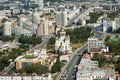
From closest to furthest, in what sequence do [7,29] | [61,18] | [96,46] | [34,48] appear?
[96,46] → [34,48] → [7,29] → [61,18]

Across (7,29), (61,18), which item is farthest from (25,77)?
(61,18)

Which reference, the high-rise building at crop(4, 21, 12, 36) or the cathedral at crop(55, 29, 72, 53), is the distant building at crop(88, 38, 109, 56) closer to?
the cathedral at crop(55, 29, 72, 53)

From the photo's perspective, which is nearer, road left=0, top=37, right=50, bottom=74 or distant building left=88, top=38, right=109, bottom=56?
road left=0, top=37, right=50, bottom=74

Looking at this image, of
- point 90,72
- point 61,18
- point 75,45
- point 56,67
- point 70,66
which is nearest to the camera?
point 90,72

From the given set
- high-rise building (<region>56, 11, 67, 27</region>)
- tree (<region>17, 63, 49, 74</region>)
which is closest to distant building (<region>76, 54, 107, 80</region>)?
tree (<region>17, 63, 49, 74</region>)

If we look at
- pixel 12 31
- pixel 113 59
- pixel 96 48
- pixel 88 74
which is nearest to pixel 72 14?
pixel 12 31

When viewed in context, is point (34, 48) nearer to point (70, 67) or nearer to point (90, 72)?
point (70, 67)

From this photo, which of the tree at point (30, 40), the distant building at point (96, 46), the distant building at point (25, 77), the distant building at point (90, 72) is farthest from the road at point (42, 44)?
the distant building at point (25, 77)
